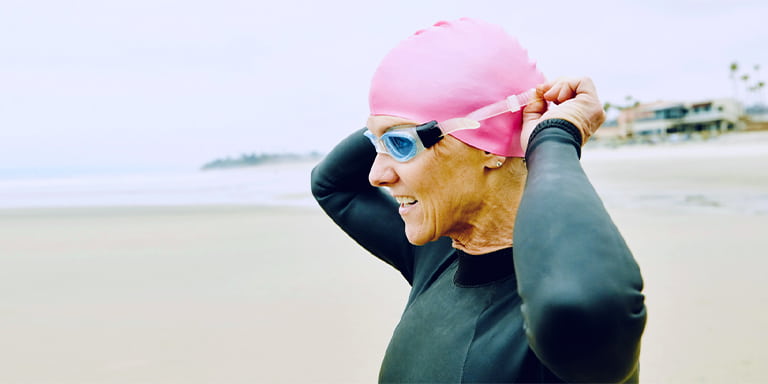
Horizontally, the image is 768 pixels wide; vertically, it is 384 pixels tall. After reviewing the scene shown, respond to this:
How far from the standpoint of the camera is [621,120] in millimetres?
69188

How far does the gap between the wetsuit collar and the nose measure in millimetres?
277

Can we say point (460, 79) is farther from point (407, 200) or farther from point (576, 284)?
point (576, 284)

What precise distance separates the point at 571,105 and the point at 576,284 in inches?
18.5

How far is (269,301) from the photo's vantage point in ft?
25.7

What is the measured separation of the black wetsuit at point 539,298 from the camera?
46.8 inches

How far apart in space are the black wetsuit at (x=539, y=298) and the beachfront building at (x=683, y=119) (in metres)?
59.4

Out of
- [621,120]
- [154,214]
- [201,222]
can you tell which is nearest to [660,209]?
[201,222]

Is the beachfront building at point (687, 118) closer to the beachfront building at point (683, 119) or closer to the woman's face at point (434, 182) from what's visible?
the beachfront building at point (683, 119)

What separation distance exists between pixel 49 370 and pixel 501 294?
5.67 meters

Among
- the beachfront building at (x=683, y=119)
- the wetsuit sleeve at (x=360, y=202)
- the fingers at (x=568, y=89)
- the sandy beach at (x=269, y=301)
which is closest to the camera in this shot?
the fingers at (x=568, y=89)

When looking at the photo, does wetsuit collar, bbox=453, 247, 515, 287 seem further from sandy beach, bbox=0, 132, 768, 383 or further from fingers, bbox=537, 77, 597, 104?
sandy beach, bbox=0, 132, 768, 383

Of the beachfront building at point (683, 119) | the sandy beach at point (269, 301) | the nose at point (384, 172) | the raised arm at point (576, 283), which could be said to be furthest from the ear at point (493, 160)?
the beachfront building at point (683, 119)

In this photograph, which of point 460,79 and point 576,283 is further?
point 460,79

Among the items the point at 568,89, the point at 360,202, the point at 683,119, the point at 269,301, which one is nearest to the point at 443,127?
the point at 568,89
